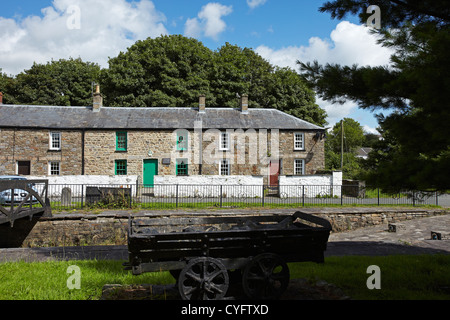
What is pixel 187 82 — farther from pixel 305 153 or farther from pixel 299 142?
pixel 305 153

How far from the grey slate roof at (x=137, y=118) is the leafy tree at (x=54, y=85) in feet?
43.9

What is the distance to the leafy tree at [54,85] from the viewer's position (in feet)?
124

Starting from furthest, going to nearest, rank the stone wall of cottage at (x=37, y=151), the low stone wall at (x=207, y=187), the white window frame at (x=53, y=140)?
the white window frame at (x=53, y=140) < the stone wall of cottage at (x=37, y=151) < the low stone wall at (x=207, y=187)

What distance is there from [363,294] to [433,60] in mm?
3572

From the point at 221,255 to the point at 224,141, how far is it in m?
20.5

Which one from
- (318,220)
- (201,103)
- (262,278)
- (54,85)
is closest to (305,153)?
(201,103)

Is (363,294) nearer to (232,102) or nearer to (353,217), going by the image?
(353,217)

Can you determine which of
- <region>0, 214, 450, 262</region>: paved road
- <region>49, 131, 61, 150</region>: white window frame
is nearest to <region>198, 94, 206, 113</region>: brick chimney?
<region>49, 131, 61, 150</region>: white window frame

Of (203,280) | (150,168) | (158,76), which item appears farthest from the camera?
(158,76)

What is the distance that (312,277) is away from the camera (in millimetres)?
5906

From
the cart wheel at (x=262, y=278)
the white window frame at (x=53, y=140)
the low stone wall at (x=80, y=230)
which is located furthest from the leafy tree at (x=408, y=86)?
the white window frame at (x=53, y=140)

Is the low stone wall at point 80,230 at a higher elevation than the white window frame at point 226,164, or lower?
lower

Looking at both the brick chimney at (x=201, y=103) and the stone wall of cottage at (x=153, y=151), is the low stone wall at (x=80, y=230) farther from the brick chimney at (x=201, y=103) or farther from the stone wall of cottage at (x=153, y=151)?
the brick chimney at (x=201, y=103)
